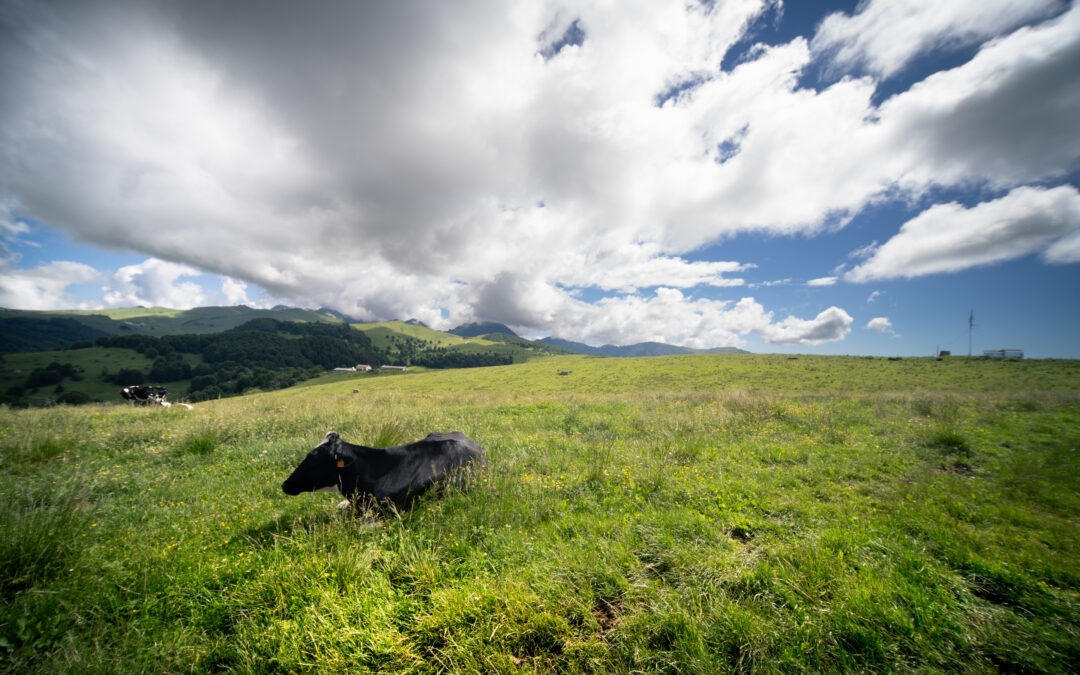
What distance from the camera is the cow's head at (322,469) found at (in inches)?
223

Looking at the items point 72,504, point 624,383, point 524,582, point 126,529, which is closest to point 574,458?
point 524,582

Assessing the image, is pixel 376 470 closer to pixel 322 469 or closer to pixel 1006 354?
pixel 322 469

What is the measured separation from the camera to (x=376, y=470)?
19.8 feet

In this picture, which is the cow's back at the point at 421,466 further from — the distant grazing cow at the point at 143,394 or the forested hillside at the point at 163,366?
the forested hillside at the point at 163,366

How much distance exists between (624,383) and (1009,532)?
156 feet

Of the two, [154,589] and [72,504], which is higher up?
[72,504]

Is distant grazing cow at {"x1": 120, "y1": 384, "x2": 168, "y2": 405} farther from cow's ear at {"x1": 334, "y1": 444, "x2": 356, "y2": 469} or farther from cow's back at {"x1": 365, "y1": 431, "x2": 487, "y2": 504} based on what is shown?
cow's back at {"x1": 365, "y1": 431, "x2": 487, "y2": 504}

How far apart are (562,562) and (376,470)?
364 cm

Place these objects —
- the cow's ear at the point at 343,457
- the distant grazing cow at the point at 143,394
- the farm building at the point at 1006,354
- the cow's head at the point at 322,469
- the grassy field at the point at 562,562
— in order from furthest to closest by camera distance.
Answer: the farm building at the point at 1006,354
the distant grazing cow at the point at 143,394
the cow's ear at the point at 343,457
the cow's head at the point at 322,469
the grassy field at the point at 562,562

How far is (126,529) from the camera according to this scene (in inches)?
191

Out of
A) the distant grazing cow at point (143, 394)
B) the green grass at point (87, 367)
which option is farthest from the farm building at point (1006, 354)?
the green grass at point (87, 367)

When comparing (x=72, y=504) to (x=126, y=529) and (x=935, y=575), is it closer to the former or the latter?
(x=126, y=529)

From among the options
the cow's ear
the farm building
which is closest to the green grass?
the cow's ear

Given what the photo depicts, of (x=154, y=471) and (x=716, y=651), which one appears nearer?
(x=716, y=651)
